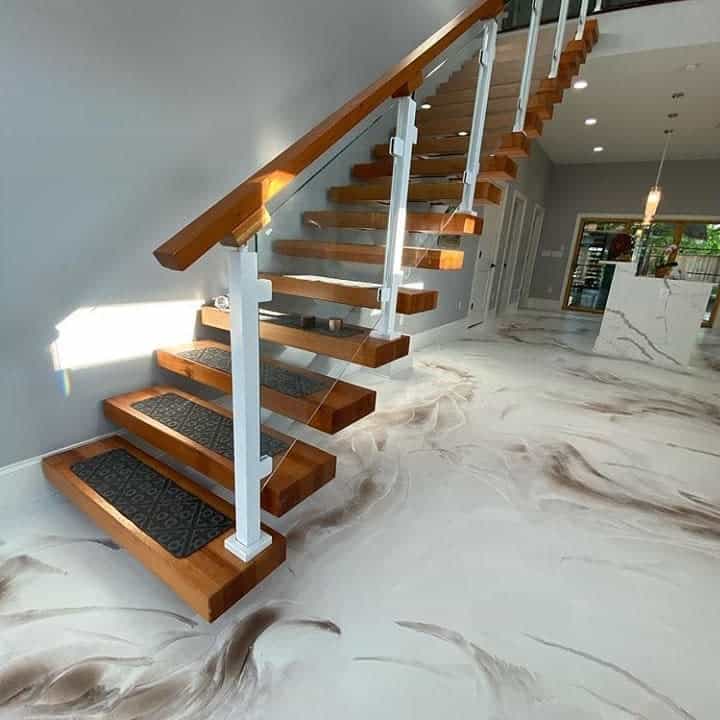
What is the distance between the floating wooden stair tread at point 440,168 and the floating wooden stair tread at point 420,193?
0.14 feet

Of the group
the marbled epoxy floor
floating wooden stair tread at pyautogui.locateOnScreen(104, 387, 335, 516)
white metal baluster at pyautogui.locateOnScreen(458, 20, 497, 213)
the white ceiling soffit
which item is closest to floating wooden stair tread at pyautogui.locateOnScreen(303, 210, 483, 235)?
white metal baluster at pyautogui.locateOnScreen(458, 20, 497, 213)

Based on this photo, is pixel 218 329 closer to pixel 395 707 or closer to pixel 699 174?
pixel 395 707

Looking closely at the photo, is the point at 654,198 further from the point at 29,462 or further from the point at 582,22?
the point at 29,462

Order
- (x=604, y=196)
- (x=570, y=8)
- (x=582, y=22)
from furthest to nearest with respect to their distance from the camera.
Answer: (x=604, y=196) → (x=570, y=8) → (x=582, y=22)

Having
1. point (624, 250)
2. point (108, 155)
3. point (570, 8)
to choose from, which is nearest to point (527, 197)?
point (624, 250)

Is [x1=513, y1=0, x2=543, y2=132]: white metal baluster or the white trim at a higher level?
[x1=513, y1=0, x2=543, y2=132]: white metal baluster

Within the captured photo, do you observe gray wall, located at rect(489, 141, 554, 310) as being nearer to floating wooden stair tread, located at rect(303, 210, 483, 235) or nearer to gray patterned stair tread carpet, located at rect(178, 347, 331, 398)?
floating wooden stair tread, located at rect(303, 210, 483, 235)

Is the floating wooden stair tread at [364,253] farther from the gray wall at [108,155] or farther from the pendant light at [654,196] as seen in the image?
the pendant light at [654,196]

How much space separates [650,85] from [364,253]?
4.82 meters

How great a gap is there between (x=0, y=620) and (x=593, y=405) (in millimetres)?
3575

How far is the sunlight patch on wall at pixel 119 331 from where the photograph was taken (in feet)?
5.89

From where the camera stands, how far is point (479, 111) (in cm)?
218

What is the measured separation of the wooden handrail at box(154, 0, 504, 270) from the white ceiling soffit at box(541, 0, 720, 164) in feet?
12.3

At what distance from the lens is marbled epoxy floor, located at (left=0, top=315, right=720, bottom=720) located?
1.08 meters
